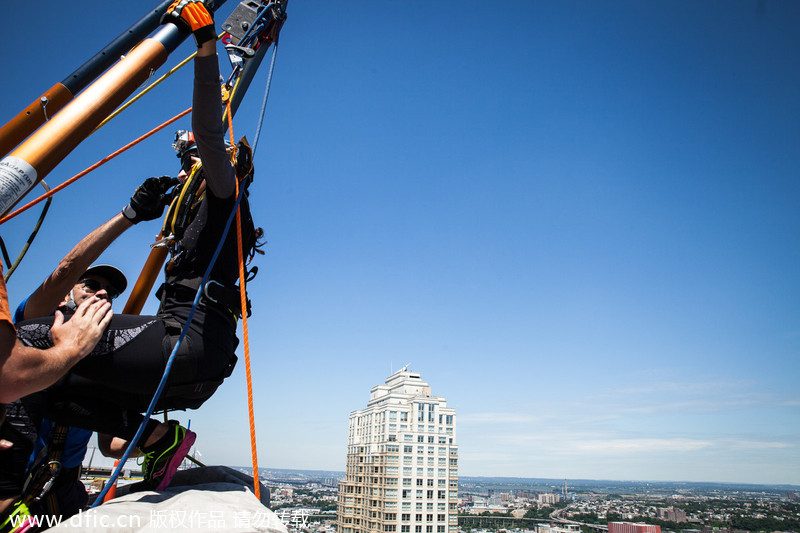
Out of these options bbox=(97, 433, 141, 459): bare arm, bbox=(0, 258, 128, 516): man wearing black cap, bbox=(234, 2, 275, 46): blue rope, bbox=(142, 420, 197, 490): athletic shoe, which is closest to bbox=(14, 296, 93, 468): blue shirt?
bbox=(0, 258, 128, 516): man wearing black cap

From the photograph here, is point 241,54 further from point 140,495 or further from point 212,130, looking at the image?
point 140,495

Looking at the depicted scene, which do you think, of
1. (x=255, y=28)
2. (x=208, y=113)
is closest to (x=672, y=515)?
(x=255, y=28)

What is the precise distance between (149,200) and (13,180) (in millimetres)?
998

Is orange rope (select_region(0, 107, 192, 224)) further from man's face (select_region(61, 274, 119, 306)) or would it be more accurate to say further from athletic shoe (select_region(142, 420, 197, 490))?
athletic shoe (select_region(142, 420, 197, 490))

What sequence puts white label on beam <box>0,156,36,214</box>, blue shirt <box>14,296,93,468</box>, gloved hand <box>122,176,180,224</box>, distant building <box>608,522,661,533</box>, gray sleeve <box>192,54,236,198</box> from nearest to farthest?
white label on beam <box>0,156,36,214</box>
gray sleeve <box>192,54,236,198</box>
blue shirt <box>14,296,93,468</box>
gloved hand <box>122,176,180,224</box>
distant building <box>608,522,661,533</box>

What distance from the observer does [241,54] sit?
5250mm

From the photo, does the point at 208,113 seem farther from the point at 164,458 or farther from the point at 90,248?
the point at 164,458

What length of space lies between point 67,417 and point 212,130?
172 cm

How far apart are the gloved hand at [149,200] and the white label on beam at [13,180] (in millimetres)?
814

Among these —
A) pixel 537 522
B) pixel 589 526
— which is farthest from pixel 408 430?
pixel 537 522

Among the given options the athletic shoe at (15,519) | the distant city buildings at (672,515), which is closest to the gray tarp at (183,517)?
the athletic shoe at (15,519)

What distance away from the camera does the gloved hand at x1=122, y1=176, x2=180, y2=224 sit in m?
3.19

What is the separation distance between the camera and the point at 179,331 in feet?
7.68

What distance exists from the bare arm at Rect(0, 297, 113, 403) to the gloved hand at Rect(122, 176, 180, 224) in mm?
1256
